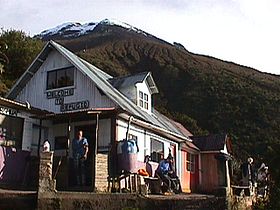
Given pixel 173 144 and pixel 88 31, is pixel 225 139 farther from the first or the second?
pixel 88 31

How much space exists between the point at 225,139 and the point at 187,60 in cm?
5832

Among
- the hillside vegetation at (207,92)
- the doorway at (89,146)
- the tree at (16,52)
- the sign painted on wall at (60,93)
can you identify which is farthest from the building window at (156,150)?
the hillside vegetation at (207,92)

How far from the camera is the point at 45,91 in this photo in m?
25.2

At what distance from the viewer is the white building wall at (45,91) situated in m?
23.7

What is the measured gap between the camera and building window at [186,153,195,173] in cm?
3056

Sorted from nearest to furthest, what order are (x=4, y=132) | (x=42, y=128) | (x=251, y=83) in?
(x=4, y=132) < (x=42, y=128) < (x=251, y=83)

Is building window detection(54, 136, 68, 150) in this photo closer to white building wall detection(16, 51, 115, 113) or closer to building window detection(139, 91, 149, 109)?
white building wall detection(16, 51, 115, 113)

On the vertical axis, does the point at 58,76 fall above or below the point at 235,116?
below

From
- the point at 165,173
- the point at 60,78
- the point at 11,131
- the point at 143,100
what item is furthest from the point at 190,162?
the point at 11,131

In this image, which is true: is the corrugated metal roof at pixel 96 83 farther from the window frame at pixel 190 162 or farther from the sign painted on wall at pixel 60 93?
the window frame at pixel 190 162

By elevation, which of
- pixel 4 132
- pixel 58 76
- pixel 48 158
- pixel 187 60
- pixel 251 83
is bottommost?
pixel 48 158

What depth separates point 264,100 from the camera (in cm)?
6706

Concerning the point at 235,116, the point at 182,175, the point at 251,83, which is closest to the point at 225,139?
the point at 182,175

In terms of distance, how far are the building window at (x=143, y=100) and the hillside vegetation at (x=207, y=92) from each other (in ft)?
57.2
